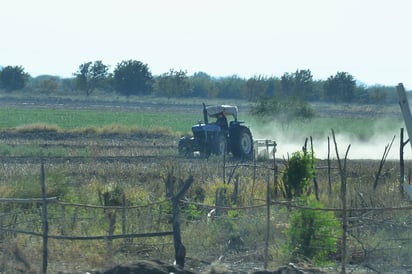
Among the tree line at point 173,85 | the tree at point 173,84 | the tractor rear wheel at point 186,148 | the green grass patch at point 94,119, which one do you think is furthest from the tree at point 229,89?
the tractor rear wheel at point 186,148

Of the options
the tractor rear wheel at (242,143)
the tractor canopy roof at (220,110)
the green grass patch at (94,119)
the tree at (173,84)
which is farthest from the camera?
the tree at (173,84)

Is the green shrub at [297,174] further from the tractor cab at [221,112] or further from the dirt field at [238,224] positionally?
the tractor cab at [221,112]

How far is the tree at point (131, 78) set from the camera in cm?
10994

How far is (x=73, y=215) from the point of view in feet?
58.7

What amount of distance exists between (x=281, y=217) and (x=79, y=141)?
28.4m

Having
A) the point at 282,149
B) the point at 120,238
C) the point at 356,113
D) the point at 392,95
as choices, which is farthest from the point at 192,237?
the point at 392,95

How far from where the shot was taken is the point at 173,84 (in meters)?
110

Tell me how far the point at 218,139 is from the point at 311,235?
19.8 meters

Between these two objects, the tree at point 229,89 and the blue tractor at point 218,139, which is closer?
the blue tractor at point 218,139

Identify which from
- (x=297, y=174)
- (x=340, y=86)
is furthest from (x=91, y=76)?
(x=297, y=174)

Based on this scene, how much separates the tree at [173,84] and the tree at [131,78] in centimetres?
152

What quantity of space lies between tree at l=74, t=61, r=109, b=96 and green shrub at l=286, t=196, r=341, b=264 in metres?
97.8

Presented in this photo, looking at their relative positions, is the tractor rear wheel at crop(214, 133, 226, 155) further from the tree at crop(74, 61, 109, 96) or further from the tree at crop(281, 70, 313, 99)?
the tree at crop(74, 61, 109, 96)

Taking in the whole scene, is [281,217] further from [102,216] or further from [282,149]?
[282,149]
